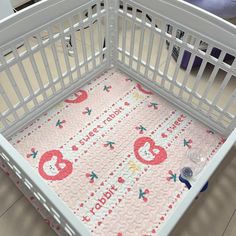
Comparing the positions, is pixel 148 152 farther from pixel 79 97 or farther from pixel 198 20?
pixel 198 20

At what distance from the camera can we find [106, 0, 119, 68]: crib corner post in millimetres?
1178

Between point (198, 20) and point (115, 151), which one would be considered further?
point (115, 151)

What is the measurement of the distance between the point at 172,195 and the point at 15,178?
637 millimetres

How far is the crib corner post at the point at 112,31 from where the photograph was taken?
3.86 ft

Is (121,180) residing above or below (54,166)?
above

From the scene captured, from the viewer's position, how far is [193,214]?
107cm

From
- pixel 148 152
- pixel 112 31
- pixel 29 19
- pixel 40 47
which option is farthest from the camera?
pixel 112 31

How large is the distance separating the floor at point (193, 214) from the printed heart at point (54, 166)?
140 millimetres

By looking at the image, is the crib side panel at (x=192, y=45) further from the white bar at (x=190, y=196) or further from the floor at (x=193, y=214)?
the white bar at (x=190, y=196)

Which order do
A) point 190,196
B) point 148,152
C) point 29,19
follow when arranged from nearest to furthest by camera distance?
1. point 190,196
2. point 29,19
3. point 148,152

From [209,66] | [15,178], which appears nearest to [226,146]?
[15,178]

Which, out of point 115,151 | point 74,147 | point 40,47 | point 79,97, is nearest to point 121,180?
point 115,151

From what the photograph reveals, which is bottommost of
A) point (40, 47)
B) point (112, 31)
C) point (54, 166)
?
point (54, 166)

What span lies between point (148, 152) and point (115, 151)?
0.46 ft
